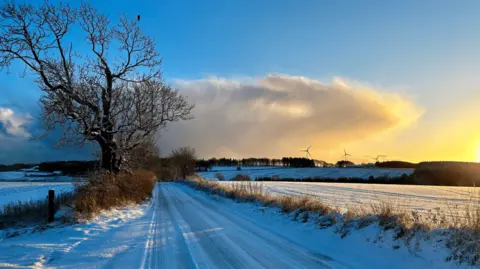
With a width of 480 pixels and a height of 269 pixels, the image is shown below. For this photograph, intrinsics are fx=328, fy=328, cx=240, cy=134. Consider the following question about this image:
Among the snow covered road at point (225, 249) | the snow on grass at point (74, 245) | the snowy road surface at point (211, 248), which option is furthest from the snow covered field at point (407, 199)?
the snow on grass at point (74, 245)

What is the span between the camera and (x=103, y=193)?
16562 mm

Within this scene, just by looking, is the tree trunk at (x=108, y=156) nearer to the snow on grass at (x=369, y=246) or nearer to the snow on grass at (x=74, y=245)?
the snow on grass at (x=74, y=245)

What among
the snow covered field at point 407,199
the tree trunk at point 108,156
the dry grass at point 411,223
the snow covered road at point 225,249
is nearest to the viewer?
the dry grass at point 411,223

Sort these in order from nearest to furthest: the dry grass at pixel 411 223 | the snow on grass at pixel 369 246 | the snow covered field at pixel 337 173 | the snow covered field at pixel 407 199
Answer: the dry grass at pixel 411 223
the snow on grass at pixel 369 246
the snow covered field at pixel 407 199
the snow covered field at pixel 337 173

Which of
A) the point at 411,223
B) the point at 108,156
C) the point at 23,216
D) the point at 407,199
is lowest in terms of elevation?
the point at 407,199

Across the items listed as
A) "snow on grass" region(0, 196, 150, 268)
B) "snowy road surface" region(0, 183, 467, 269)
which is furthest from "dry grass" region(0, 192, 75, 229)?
"snowy road surface" region(0, 183, 467, 269)

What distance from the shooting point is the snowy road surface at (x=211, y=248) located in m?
6.84

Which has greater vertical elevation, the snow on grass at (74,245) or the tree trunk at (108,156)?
the tree trunk at (108,156)

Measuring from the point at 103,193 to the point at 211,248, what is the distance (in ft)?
33.7

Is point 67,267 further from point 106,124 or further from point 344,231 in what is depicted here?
point 106,124

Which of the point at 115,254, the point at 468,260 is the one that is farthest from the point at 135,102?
the point at 468,260

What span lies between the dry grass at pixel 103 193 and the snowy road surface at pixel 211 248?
203 centimetres

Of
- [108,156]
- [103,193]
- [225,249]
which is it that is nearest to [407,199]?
[108,156]

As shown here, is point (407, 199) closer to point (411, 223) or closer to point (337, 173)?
point (411, 223)
